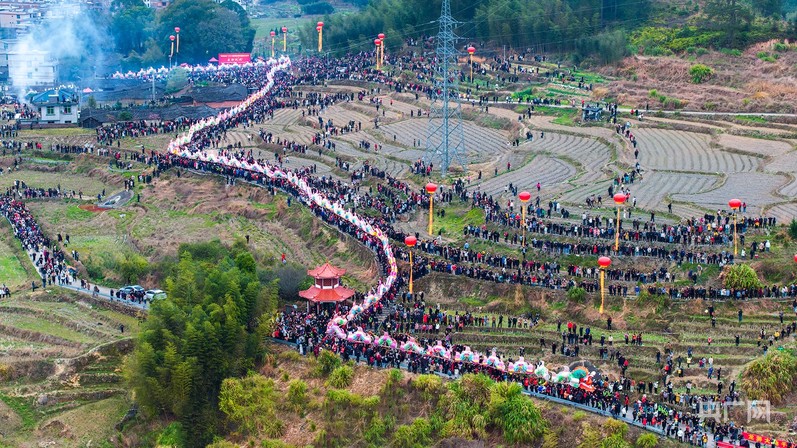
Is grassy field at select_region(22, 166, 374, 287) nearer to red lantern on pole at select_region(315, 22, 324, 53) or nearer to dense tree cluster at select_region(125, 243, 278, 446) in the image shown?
dense tree cluster at select_region(125, 243, 278, 446)

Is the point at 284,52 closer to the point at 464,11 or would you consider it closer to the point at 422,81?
the point at 464,11

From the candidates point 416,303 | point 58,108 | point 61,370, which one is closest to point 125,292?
point 61,370

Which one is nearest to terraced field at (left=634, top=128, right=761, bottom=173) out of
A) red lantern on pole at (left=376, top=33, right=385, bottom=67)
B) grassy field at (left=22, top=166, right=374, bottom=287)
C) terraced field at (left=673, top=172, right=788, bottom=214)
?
terraced field at (left=673, top=172, right=788, bottom=214)

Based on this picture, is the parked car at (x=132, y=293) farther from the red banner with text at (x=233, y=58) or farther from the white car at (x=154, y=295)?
the red banner with text at (x=233, y=58)

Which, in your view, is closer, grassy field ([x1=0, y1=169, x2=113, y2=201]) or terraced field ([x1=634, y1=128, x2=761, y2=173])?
terraced field ([x1=634, y1=128, x2=761, y2=173])

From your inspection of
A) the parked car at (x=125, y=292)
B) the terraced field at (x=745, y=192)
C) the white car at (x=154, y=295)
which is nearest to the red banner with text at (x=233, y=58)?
the terraced field at (x=745, y=192)

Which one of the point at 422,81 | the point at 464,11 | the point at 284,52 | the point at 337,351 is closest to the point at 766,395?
the point at 337,351

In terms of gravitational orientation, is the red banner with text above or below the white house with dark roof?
above

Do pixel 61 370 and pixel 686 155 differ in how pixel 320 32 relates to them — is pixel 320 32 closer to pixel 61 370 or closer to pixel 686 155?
pixel 686 155
